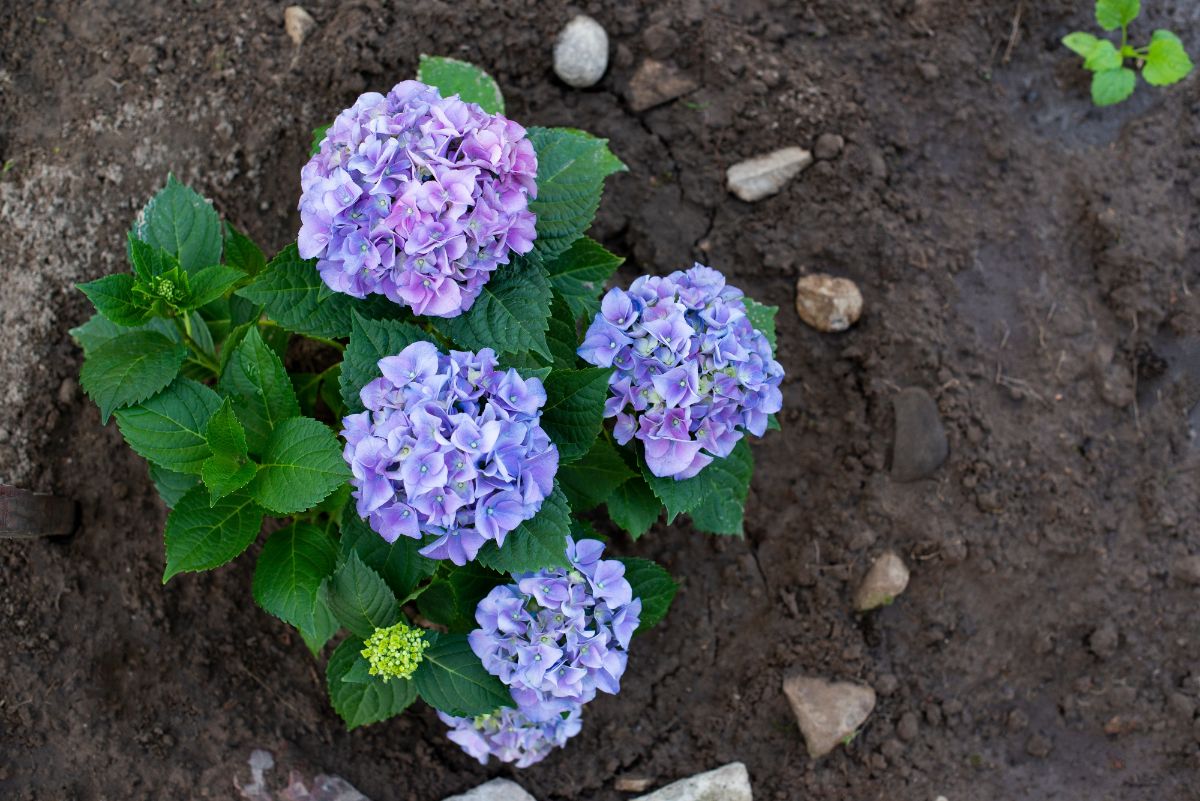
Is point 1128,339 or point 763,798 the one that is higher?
point 1128,339

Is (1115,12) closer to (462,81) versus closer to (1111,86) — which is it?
(1111,86)

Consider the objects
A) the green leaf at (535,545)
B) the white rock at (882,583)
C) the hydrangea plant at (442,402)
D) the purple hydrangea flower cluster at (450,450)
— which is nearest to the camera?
the purple hydrangea flower cluster at (450,450)

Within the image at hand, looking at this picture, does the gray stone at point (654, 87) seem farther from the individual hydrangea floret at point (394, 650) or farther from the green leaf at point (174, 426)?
the individual hydrangea floret at point (394, 650)

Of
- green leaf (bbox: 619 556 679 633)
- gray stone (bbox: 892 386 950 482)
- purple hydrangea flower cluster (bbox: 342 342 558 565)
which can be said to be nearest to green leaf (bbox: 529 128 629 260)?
purple hydrangea flower cluster (bbox: 342 342 558 565)

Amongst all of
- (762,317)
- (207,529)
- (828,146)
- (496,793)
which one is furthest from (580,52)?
(496,793)

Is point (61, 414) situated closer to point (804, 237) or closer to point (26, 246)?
point (26, 246)

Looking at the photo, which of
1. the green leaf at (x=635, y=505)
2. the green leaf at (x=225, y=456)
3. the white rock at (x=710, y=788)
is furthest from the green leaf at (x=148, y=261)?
the white rock at (x=710, y=788)

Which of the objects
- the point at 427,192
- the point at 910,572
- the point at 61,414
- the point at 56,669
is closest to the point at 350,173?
the point at 427,192
